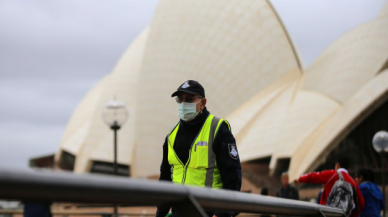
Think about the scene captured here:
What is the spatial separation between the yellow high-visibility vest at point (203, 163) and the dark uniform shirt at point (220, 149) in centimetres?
3

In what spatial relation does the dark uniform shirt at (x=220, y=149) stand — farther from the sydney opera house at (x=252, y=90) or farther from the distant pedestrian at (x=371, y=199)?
the sydney opera house at (x=252, y=90)

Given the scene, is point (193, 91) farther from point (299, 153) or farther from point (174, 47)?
point (174, 47)

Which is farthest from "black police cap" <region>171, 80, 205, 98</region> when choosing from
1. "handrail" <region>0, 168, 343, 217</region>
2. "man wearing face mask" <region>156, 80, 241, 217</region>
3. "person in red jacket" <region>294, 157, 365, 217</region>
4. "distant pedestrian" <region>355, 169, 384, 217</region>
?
"distant pedestrian" <region>355, 169, 384, 217</region>

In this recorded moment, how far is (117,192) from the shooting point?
1.34 meters

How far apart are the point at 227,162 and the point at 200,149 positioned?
0.17 metres

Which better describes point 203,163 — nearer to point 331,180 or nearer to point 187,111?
point 187,111

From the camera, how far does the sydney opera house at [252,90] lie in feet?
65.5

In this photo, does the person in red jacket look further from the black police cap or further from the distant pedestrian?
the black police cap

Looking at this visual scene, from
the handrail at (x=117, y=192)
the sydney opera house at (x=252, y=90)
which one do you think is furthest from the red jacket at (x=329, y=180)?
the sydney opera house at (x=252, y=90)

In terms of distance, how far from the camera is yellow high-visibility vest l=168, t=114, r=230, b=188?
9.59 ft

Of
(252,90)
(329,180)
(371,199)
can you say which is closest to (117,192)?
(329,180)

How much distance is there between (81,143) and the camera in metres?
29.0

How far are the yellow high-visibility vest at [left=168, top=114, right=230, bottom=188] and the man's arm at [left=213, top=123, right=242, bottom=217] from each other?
0.10ft

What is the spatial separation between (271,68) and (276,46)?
1.04m
